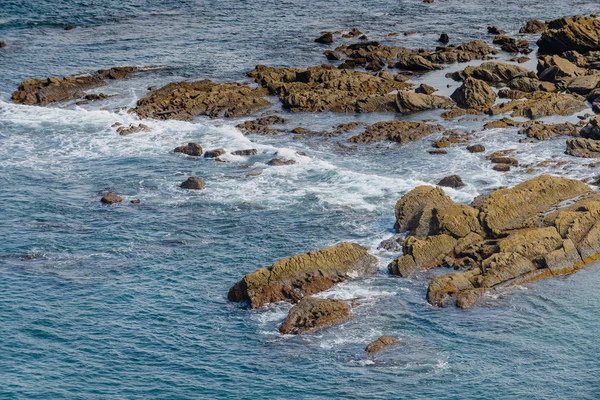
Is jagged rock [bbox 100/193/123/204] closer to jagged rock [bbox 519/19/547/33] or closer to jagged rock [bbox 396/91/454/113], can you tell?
jagged rock [bbox 396/91/454/113]

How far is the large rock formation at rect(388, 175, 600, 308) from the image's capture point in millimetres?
66688

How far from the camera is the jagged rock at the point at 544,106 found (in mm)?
99375

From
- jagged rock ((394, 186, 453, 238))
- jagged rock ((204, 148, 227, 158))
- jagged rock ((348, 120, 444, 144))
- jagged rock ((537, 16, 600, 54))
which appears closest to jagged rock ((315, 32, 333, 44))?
jagged rock ((537, 16, 600, 54))

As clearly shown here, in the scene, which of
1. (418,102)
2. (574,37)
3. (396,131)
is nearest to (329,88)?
(418,102)

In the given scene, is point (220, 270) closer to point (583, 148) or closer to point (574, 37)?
point (583, 148)

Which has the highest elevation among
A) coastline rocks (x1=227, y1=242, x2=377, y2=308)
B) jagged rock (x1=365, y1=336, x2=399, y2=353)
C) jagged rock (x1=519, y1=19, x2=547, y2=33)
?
jagged rock (x1=519, y1=19, x2=547, y2=33)

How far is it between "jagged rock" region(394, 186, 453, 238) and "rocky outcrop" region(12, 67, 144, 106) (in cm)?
5350

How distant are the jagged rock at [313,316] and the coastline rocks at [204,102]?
45.8 meters

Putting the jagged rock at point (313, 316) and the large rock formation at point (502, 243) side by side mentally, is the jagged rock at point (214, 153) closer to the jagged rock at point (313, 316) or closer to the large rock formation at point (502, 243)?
the large rock formation at point (502, 243)

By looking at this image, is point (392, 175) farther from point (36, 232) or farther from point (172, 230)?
point (36, 232)

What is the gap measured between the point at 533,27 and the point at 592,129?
44689mm

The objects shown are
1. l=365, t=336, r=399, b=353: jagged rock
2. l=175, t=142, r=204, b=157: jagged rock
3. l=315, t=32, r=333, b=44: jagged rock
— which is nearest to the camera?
l=365, t=336, r=399, b=353: jagged rock

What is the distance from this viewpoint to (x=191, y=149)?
309 ft

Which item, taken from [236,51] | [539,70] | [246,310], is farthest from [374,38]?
[246,310]
